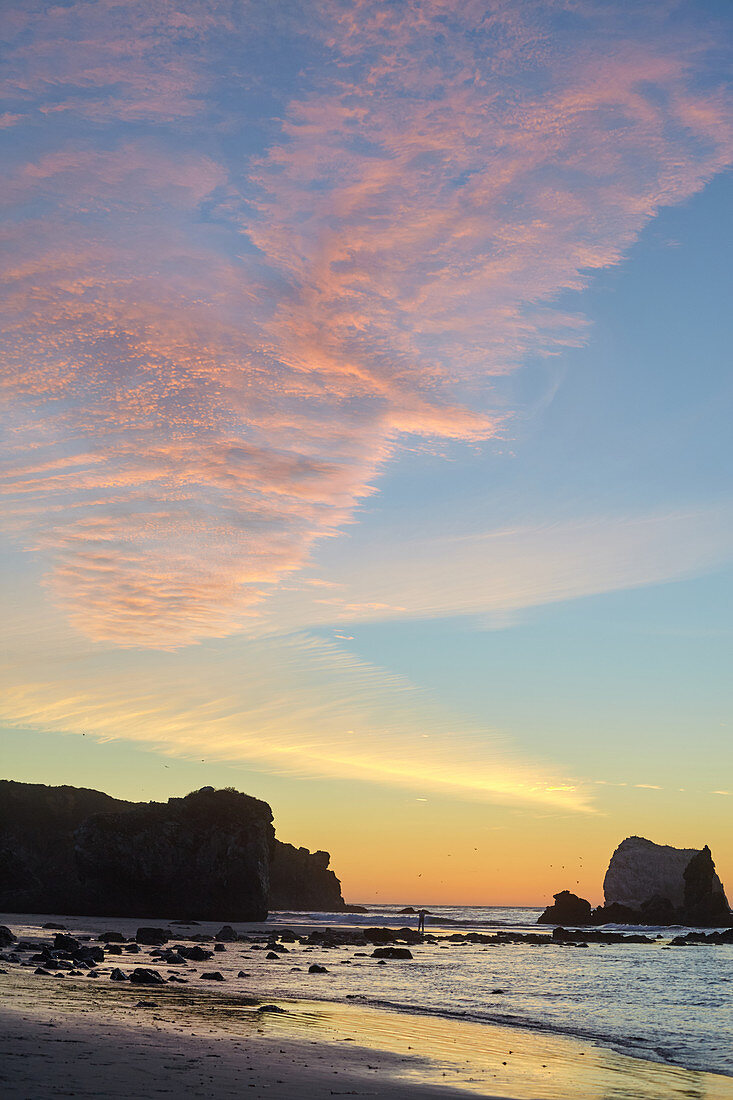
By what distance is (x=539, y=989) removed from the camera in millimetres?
46969

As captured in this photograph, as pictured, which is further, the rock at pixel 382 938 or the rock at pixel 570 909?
the rock at pixel 570 909

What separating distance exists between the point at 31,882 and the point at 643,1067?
368 ft

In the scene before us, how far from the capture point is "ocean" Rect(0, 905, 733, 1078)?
3048 cm

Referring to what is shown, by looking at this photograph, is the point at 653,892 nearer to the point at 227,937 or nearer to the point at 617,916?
the point at 617,916

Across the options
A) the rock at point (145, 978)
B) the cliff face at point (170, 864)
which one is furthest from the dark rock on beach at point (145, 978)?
the cliff face at point (170, 864)

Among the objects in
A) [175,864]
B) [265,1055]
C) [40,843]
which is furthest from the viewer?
[40,843]

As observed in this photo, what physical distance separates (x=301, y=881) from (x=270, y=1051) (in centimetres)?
16515

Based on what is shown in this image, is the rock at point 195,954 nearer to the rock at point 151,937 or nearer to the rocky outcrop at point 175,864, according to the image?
the rock at point 151,937

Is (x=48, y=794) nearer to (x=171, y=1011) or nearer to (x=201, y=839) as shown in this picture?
(x=201, y=839)

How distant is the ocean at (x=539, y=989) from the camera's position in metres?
30.5

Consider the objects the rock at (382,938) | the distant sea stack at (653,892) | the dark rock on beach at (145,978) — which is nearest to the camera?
the dark rock on beach at (145,978)

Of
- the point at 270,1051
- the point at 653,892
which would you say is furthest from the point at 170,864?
the point at 653,892

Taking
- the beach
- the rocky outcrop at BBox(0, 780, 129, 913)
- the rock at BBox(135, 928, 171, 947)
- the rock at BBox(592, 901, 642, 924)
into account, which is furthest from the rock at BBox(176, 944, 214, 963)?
the rock at BBox(592, 901, 642, 924)

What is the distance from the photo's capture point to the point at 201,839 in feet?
317
